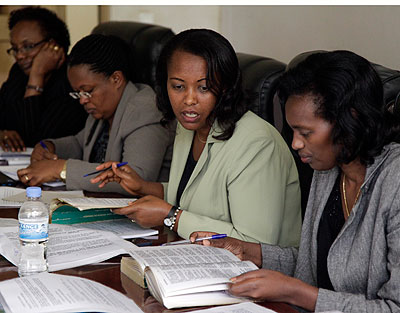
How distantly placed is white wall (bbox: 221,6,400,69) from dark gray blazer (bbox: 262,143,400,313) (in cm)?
99

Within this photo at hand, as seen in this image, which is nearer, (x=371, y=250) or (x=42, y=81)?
(x=371, y=250)

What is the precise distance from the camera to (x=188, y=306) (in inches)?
49.6

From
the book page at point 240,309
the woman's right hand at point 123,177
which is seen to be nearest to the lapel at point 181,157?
the woman's right hand at point 123,177

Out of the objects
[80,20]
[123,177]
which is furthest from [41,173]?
[80,20]

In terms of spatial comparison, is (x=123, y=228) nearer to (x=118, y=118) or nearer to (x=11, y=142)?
(x=118, y=118)

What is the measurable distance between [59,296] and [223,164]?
2.43 feet

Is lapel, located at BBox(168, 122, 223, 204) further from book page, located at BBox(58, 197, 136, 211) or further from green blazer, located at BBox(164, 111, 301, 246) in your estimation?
book page, located at BBox(58, 197, 136, 211)

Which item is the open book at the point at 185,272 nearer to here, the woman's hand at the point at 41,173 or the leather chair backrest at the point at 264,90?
the leather chair backrest at the point at 264,90

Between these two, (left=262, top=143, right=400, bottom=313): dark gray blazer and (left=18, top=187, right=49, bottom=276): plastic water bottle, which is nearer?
(left=262, top=143, right=400, bottom=313): dark gray blazer

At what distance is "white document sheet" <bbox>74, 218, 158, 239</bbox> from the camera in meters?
1.74

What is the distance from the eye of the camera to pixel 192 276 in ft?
4.26

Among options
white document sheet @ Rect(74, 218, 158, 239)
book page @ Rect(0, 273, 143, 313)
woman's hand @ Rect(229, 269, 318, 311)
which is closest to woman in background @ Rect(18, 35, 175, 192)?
white document sheet @ Rect(74, 218, 158, 239)

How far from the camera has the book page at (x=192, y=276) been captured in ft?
4.13
